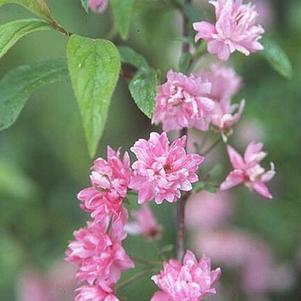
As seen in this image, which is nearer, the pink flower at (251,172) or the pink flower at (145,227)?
the pink flower at (251,172)

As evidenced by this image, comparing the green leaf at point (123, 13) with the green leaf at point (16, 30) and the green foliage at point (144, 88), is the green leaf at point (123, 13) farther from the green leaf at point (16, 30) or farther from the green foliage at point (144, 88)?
the green leaf at point (16, 30)

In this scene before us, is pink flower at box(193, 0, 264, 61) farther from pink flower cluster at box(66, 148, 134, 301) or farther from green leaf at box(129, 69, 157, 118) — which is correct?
pink flower cluster at box(66, 148, 134, 301)

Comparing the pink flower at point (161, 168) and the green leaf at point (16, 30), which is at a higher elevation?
the green leaf at point (16, 30)

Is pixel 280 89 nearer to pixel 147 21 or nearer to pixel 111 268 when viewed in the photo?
pixel 147 21

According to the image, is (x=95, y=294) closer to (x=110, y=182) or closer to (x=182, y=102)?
(x=110, y=182)

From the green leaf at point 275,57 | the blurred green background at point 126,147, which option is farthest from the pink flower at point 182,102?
the blurred green background at point 126,147

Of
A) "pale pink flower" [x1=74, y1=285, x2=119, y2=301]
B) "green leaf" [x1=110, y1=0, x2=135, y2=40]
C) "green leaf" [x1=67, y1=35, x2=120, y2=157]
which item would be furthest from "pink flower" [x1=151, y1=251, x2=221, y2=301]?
"green leaf" [x1=110, y1=0, x2=135, y2=40]
